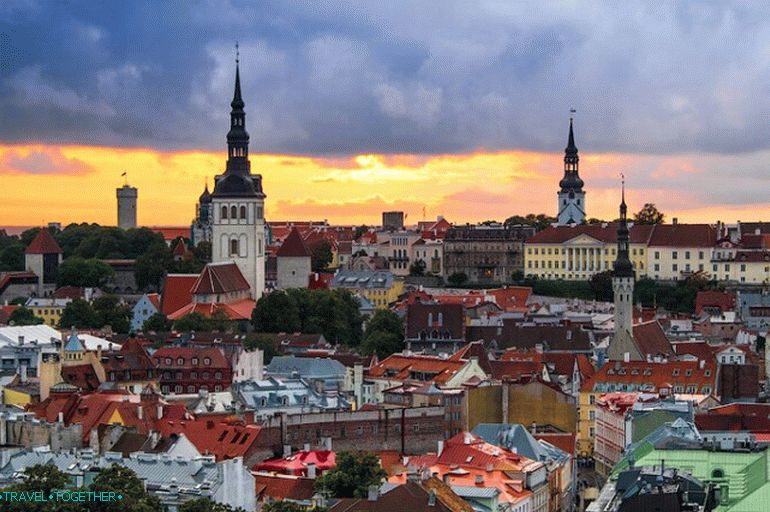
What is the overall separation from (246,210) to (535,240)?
32.7 meters

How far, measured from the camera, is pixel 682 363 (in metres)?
97.2

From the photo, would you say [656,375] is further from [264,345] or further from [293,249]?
[293,249]

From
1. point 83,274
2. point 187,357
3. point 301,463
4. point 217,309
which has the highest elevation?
point 83,274

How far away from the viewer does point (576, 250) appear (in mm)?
168875

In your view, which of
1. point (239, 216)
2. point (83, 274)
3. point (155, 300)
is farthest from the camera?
point (83, 274)

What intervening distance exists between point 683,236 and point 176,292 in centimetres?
4650

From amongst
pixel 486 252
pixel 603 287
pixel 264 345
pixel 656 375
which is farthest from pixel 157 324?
pixel 486 252

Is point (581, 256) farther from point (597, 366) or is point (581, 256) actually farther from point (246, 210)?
point (597, 366)

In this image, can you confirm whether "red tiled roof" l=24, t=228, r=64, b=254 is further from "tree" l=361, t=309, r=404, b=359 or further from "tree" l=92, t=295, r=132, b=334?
"tree" l=361, t=309, r=404, b=359

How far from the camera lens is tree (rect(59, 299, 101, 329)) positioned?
135 m

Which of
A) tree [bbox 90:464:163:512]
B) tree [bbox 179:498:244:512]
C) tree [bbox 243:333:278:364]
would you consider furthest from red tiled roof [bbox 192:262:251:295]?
tree [bbox 179:498:244:512]

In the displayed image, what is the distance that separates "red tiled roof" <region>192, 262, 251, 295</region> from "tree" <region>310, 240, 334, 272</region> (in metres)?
38.6

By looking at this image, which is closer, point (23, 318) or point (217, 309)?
point (217, 309)

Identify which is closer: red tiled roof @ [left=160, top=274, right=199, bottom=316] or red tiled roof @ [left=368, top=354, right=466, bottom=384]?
red tiled roof @ [left=368, top=354, right=466, bottom=384]
